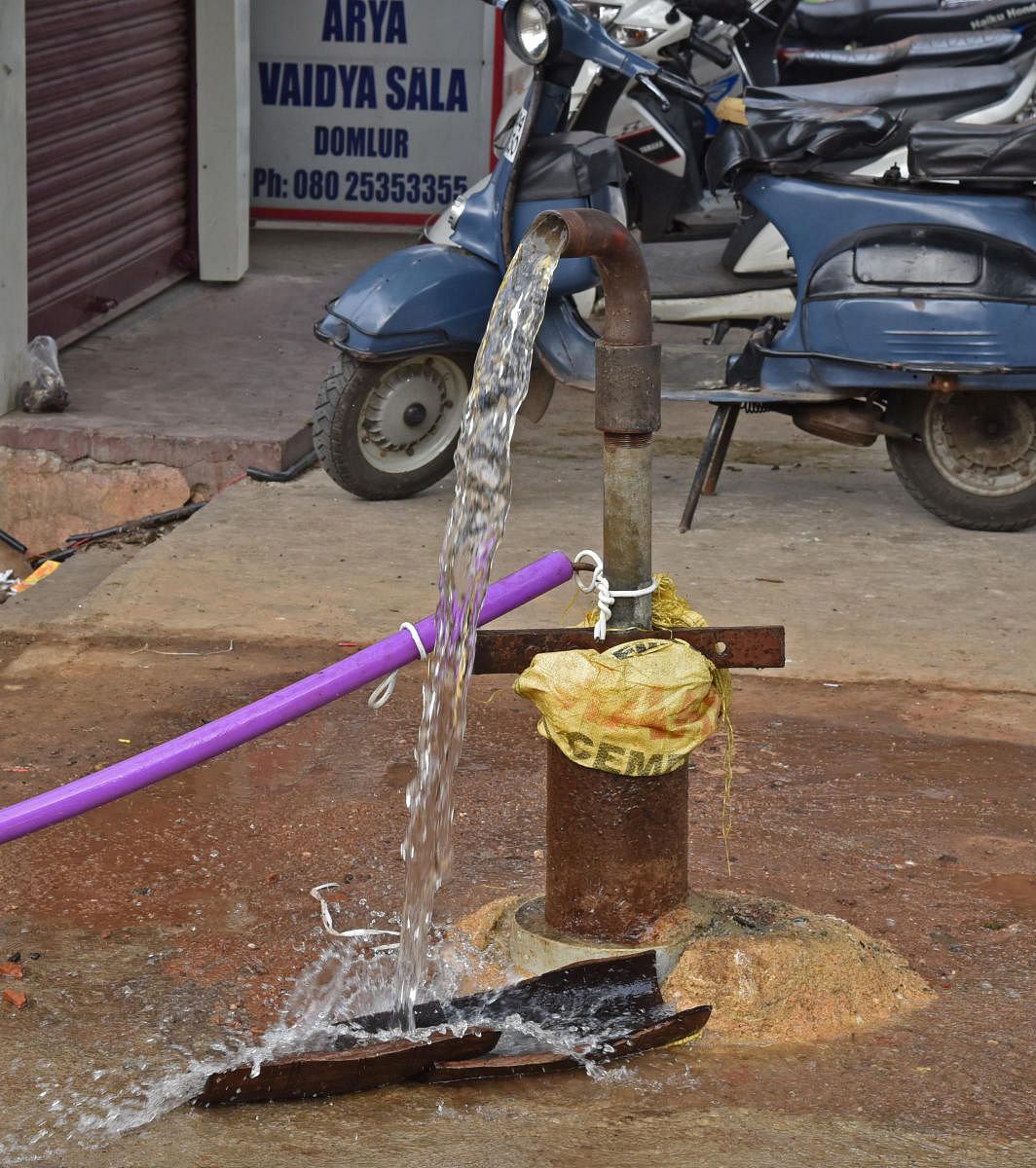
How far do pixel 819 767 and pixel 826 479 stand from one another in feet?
8.49

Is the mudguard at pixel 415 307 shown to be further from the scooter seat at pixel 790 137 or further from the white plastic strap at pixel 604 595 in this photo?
the white plastic strap at pixel 604 595

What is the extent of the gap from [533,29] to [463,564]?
308 centimetres

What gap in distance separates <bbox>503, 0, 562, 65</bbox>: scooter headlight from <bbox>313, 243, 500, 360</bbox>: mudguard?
69 cm

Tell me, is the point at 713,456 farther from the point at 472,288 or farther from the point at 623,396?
the point at 623,396

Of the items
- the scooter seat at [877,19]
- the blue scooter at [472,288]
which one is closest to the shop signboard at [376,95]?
the scooter seat at [877,19]

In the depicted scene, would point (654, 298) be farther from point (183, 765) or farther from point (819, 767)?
point (183, 765)

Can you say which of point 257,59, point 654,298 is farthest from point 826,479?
point 257,59

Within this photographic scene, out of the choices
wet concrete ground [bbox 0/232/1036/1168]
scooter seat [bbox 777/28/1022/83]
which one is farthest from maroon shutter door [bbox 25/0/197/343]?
scooter seat [bbox 777/28/1022/83]

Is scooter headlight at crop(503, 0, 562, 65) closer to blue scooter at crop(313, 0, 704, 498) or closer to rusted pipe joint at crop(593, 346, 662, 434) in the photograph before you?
blue scooter at crop(313, 0, 704, 498)

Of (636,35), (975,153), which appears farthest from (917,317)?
(636,35)

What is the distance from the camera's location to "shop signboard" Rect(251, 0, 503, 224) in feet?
35.4

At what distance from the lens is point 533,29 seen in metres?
5.33

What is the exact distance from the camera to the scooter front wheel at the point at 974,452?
211 inches

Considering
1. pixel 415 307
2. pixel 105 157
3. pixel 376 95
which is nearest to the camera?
pixel 415 307
